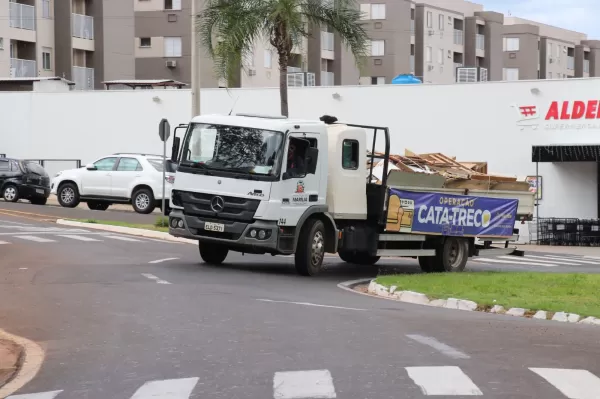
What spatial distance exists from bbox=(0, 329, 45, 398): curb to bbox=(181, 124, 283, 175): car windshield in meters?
8.28

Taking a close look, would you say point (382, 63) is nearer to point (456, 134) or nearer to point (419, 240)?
point (456, 134)

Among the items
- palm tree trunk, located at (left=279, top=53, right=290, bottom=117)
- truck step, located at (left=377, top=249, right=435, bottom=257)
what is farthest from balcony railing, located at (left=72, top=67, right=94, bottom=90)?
truck step, located at (left=377, top=249, right=435, bottom=257)

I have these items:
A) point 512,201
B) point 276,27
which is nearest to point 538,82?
point 276,27

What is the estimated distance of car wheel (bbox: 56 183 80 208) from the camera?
39.2 metres

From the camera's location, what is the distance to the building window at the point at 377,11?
87500mm

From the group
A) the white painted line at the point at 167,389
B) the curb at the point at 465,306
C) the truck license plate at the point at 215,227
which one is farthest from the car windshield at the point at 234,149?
the white painted line at the point at 167,389

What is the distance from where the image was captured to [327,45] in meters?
82.3

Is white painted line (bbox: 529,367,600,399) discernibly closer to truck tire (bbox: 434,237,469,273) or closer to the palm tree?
truck tire (bbox: 434,237,469,273)

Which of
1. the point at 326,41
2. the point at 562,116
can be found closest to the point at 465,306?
the point at 562,116

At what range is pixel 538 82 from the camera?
40.7 meters

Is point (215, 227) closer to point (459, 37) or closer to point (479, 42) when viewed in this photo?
point (459, 37)

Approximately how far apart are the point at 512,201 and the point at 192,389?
52.8ft

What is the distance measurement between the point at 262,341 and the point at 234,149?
912 cm

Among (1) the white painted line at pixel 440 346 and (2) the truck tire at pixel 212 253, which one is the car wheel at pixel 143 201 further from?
(1) the white painted line at pixel 440 346
